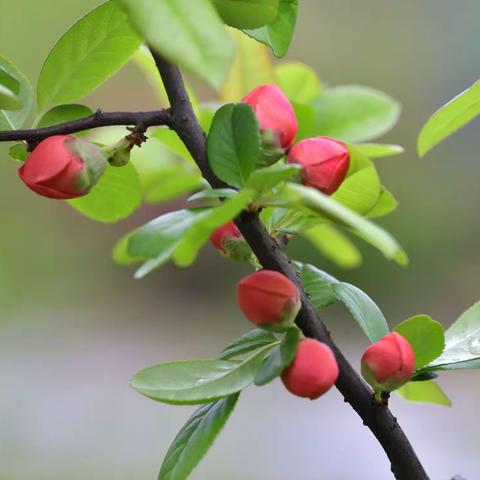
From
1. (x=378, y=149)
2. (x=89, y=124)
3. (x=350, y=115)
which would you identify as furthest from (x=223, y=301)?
(x=89, y=124)

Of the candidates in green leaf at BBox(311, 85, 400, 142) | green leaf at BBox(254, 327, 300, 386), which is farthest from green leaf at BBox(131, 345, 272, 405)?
green leaf at BBox(311, 85, 400, 142)

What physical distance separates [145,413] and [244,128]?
2.10 meters

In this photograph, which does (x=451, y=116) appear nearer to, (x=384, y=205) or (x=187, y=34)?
(x=384, y=205)

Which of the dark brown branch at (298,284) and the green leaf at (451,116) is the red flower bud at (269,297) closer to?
the dark brown branch at (298,284)

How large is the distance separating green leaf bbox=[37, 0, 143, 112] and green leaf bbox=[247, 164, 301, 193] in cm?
10

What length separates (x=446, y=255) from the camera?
3.41 meters

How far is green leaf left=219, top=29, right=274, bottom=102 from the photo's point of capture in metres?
0.59

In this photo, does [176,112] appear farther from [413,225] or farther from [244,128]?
[413,225]

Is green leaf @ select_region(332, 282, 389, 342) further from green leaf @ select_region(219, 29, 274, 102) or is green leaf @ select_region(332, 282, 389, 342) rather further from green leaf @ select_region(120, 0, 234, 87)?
green leaf @ select_region(219, 29, 274, 102)

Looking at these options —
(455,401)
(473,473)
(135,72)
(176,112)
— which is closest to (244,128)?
(176,112)

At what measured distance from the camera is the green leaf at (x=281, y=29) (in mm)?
356

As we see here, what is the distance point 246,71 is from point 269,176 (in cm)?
33

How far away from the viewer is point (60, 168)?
0.31m

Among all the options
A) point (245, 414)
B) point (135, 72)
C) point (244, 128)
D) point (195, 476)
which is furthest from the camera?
point (135, 72)
